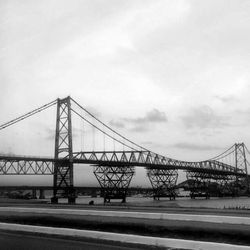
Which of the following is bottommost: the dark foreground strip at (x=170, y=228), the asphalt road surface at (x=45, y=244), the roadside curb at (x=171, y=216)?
the asphalt road surface at (x=45, y=244)

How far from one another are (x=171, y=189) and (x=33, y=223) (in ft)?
414

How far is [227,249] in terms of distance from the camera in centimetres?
1067

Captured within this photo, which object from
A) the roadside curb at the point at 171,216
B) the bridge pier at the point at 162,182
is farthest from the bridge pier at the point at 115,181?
the roadside curb at the point at 171,216

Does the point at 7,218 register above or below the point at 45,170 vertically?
below

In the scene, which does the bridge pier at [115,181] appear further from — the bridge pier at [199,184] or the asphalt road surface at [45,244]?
the asphalt road surface at [45,244]

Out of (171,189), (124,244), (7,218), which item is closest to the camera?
(124,244)

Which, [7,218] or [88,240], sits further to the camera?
[7,218]

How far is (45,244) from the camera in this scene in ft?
42.2

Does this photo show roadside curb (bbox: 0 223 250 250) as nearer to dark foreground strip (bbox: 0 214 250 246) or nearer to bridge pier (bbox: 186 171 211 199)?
dark foreground strip (bbox: 0 214 250 246)

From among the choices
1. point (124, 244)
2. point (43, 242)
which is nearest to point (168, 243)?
point (124, 244)

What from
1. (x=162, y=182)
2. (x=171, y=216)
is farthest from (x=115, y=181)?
(x=171, y=216)

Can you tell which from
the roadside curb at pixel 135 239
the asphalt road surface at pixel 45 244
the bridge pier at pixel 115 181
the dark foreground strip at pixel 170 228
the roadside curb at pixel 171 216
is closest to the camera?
the roadside curb at pixel 135 239

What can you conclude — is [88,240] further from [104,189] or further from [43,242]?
[104,189]

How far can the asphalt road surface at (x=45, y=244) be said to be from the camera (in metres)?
12.1
